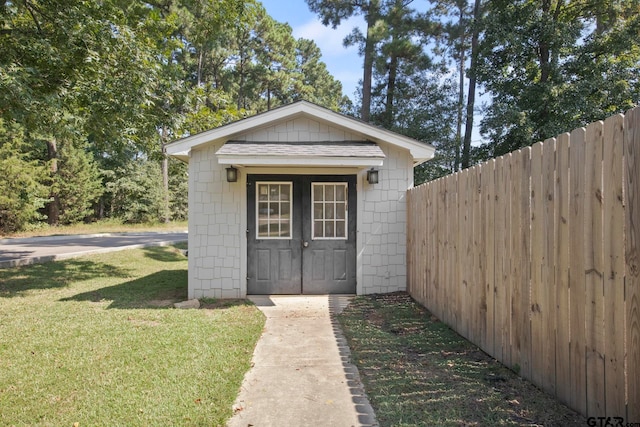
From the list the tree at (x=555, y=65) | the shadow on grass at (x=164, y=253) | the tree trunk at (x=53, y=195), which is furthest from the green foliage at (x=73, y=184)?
the tree at (x=555, y=65)

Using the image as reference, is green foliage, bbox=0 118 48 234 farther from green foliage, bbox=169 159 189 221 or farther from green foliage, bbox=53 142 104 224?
green foliage, bbox=169 159 189 221

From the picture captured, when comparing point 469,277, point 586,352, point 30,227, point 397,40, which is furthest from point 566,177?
point 30,227

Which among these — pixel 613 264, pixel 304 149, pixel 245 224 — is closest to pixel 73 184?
pixel 245 224

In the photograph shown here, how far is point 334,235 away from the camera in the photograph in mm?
7316

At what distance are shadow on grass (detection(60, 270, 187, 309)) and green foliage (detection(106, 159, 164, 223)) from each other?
67.4 feet

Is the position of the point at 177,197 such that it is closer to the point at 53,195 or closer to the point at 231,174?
the point at 53,195

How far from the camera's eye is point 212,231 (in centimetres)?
709

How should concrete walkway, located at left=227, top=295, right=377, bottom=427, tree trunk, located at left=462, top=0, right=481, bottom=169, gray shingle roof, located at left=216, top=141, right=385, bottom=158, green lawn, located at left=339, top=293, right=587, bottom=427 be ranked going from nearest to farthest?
green lawn, located at left=339, top=293, right=587, bottom=427 → concrete walkway, located at left=227, top=295, right=377, bottom=427 → gray shingle roof, located at left=216, top=141, right=385, bottom=158 → tree trunk, located at left=462, top=0, right=481, bottom=169

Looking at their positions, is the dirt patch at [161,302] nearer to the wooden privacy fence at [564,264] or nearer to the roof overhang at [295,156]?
the roof overhang at [295,156]

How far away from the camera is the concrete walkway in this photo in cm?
286

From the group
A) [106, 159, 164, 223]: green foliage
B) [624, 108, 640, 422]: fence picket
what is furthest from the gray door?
[106, 159, 164, 223]: green foliage

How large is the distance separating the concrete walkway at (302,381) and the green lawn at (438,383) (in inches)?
6.2

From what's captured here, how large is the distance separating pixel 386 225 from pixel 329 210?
1.11 metres

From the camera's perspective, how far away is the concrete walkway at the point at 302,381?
286 cm
